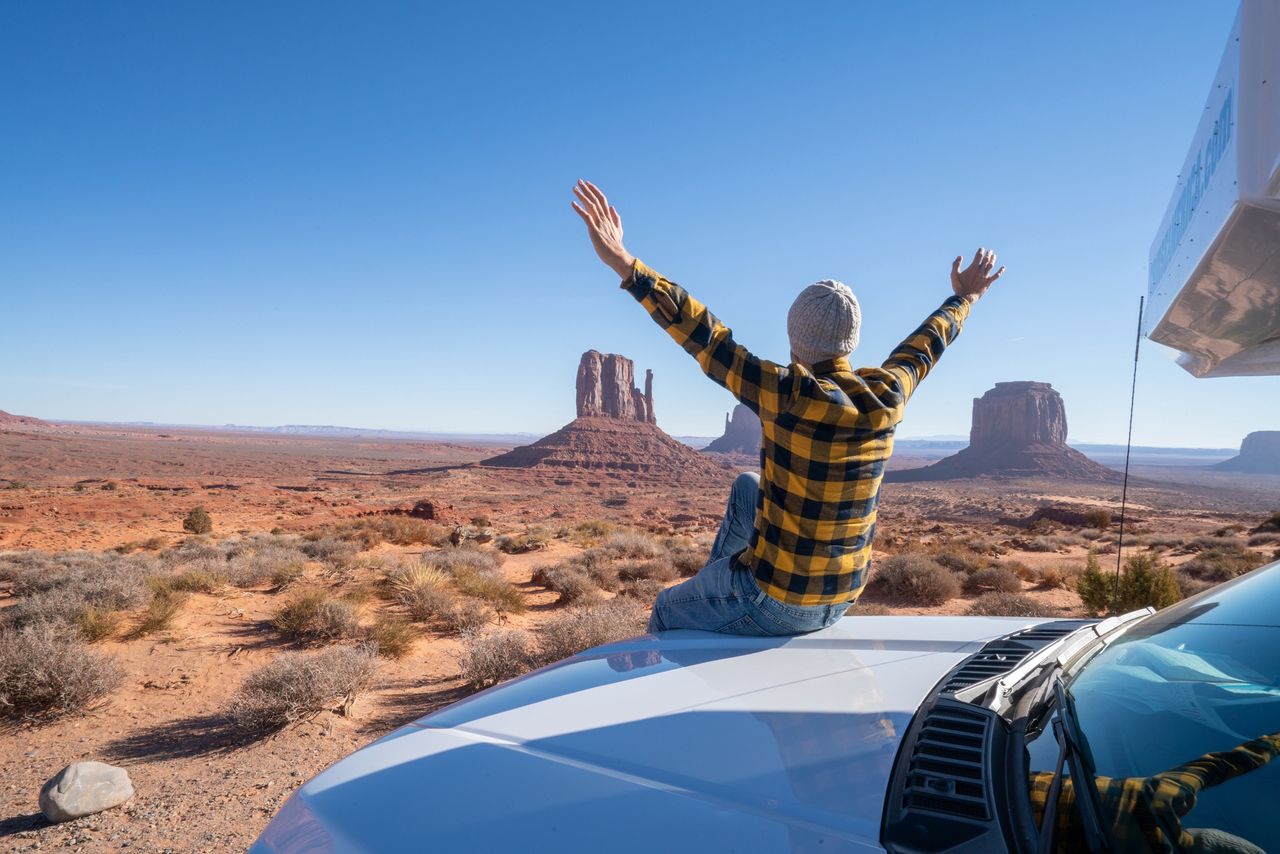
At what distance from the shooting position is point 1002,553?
1627 cm

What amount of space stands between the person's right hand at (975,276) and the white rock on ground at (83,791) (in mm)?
4581

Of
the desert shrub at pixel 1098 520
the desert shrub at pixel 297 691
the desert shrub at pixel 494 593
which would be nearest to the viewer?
the desert shrub at pixel 297 691

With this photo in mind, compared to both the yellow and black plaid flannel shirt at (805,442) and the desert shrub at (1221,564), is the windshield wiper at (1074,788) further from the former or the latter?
the desert shrub at (1221,564)

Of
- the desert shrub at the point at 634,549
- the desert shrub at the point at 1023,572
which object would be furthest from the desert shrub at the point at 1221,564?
the desert shrub at the point at 634,549

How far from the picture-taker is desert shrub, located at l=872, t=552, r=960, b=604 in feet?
30.2

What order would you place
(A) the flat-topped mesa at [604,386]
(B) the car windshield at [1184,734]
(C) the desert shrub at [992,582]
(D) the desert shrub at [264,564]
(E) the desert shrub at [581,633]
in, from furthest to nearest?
(A) the flat-topped mesa at [604,386] → (C) the desert shrub at [992,582] → (D) the desert shrub at [264,564] → (E) the desert shrub at [581,633] → (B) the car windshield at [1184,734]

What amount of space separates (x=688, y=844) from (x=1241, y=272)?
2.53 metres

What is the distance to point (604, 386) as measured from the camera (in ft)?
297

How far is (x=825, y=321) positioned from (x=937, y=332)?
620 millimetres

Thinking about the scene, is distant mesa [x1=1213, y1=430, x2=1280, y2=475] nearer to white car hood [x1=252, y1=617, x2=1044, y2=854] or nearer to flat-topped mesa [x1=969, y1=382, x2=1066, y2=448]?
flat-topped mesa [x1=969, y1=382, x2=1066, y2=448]

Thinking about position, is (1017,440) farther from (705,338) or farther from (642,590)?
(705,338)

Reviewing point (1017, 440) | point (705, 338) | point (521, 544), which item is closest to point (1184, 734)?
point (705, 338)

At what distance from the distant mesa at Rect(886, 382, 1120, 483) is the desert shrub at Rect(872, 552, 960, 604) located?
261 feet

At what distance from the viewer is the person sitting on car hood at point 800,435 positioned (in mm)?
1678
